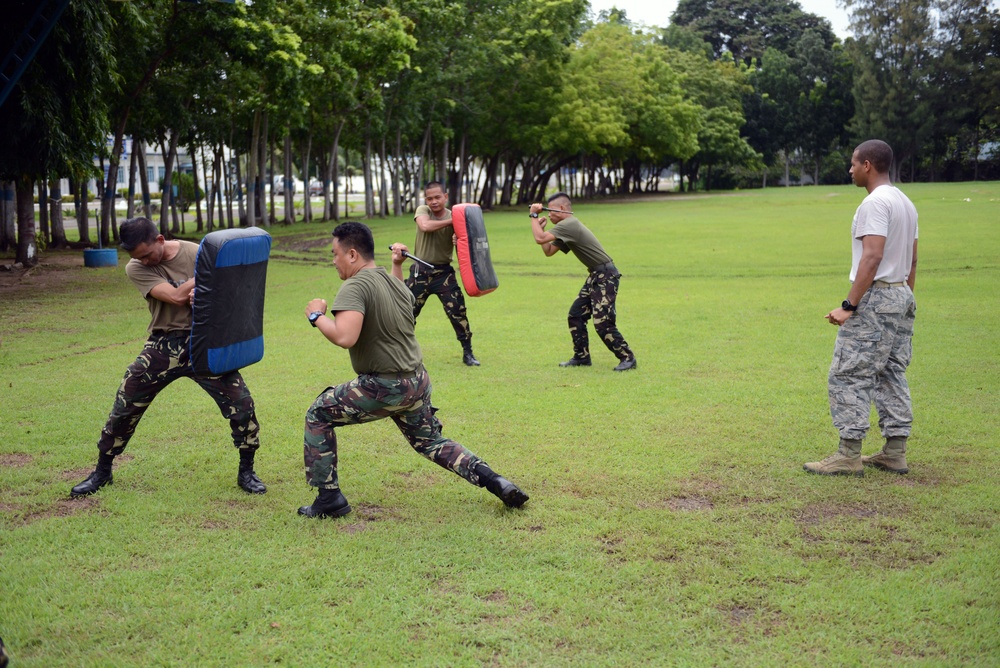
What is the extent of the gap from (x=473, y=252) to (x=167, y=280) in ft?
12.1

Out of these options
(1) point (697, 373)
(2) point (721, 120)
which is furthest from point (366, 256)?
(2) point (721, 120)

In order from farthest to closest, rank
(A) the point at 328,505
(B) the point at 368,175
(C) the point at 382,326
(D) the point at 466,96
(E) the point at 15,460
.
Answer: (D) the point at 466,96, (B) the point at 368,175, (E) the point at 15,460, (A) the point at 328,505, (C) the point at 382,326

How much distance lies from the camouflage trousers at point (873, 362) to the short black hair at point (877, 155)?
84cm

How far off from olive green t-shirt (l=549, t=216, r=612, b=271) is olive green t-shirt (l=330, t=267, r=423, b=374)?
15.4 ft

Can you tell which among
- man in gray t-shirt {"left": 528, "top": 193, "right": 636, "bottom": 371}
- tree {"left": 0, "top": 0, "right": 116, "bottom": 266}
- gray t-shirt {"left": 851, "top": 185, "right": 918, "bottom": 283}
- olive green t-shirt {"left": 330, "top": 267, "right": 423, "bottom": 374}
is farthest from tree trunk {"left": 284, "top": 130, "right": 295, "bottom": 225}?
gray t-shirt {"left": 851, "top": 185, "right": 918, "bottom": 283}

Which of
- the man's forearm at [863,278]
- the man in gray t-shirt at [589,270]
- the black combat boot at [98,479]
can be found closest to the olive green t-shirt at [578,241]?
the man in gray t-shirt at [589,270]

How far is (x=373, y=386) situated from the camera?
5656 millimetres

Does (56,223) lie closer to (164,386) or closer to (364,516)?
(164,386)

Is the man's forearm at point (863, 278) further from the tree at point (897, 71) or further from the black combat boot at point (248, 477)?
the tree at point (897, 71)

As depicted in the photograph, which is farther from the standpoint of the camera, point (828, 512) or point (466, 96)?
point (466, 96)

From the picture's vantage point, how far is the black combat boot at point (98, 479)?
635 cm

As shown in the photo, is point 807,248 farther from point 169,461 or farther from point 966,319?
point 169,461

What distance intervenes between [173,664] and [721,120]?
2798 inches

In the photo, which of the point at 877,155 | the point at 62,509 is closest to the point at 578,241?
the point at 877,155
